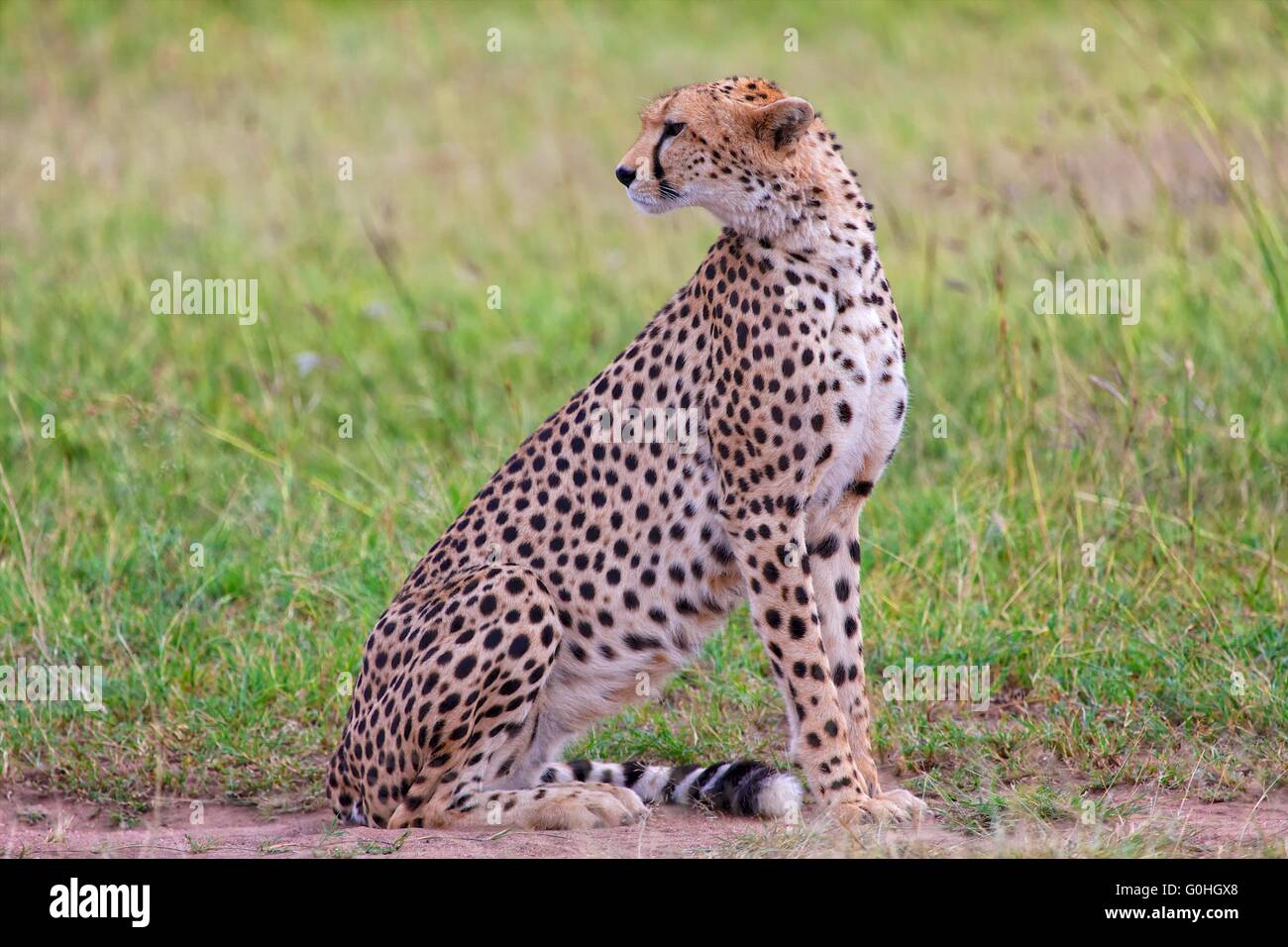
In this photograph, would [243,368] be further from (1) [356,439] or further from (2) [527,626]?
(2) [527,626]

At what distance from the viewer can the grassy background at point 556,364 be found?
4.49 metres

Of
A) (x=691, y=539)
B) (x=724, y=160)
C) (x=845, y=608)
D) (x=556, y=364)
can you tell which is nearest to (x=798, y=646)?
(x=845, y=608)

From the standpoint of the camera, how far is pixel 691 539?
12.7ft

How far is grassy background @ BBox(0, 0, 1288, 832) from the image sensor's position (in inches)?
177

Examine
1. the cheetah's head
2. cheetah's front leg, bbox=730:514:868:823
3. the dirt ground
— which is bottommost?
the dirt ground

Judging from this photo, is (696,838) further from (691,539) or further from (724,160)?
(724,160)

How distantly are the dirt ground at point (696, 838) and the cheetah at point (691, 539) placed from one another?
11cm

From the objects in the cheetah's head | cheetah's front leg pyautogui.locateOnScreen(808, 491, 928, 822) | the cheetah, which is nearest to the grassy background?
cheetah's front leg pyautogui.locateOnScreen(808, 491, 928, 822)

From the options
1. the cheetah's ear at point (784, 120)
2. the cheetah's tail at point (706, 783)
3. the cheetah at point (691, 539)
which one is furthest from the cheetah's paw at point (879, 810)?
the cheetah's ear at point (784, 120)

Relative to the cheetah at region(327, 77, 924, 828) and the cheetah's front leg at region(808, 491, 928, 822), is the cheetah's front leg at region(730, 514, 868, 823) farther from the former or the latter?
the cheetah's front leg at region(808, 491, 928, 822)

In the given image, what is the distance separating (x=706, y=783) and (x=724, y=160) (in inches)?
56.8

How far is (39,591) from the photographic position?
16.3ft

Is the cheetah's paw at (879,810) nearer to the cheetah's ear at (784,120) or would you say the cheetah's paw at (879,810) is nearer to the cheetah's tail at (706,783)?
the cheetah's tail at (706,783)
